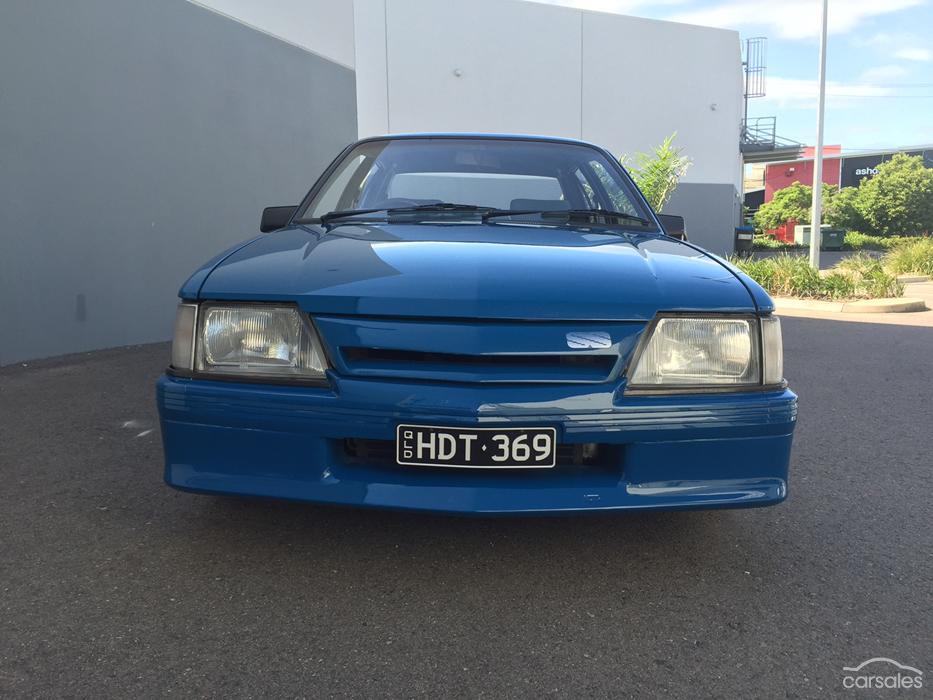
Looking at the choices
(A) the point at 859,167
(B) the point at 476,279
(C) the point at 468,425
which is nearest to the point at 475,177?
(B) the point at 476,279

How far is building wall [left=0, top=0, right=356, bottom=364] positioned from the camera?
17.9 feet

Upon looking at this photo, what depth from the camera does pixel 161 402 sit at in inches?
84.7

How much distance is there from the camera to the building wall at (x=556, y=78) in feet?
61.3

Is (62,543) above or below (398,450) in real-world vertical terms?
below

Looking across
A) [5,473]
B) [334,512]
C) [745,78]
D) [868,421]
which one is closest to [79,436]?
[5,473]

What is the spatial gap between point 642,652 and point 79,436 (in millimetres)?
2886

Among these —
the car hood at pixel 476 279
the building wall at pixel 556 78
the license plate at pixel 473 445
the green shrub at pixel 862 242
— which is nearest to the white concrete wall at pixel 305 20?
the car hood at pixel 476 279

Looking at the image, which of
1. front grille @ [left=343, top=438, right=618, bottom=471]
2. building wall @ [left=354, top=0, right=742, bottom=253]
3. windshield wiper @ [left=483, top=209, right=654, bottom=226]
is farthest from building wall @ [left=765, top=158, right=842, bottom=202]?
front grille @ [left=343, top=438, right=618, bottom=471]

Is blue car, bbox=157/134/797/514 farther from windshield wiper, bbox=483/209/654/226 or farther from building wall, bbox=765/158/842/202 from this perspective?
building wall, bbox=765/158/842/202

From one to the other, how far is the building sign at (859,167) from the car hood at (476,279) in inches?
2834

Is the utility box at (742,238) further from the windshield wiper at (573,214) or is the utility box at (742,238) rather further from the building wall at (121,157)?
the windshield wiper at (573,214)

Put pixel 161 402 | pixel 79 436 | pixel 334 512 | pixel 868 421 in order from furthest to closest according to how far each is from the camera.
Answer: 1. pixel 868 421
2. pixel 79 436
3. pixel 334 512
4. pixel 161 402

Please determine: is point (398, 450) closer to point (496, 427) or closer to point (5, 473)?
point (496, 427)

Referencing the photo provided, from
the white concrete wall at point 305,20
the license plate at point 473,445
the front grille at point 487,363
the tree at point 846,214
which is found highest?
the white concrete wall at point 305,20
